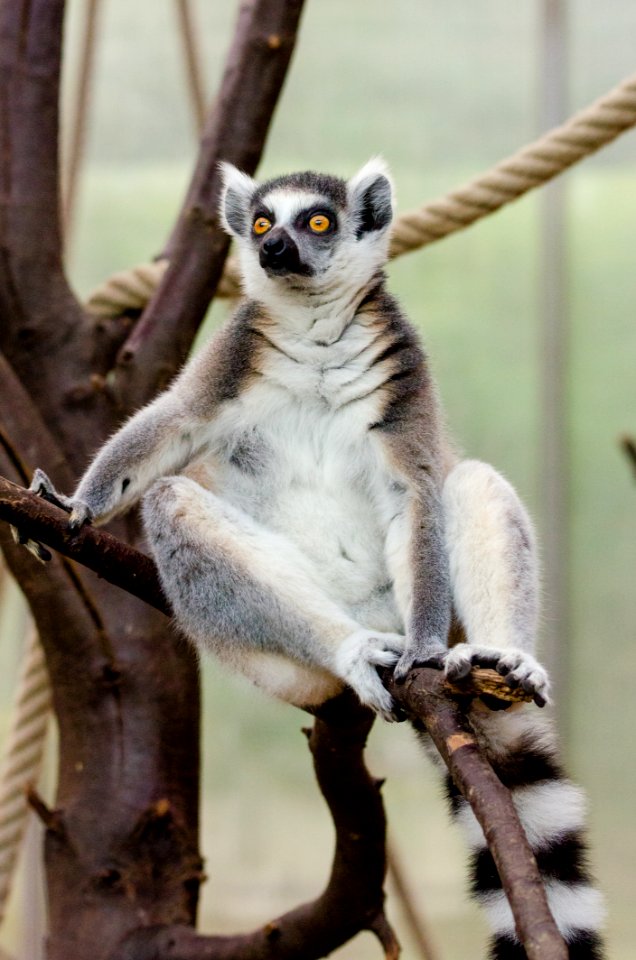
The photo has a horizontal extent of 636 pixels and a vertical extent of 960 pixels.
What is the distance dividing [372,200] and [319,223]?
20cm

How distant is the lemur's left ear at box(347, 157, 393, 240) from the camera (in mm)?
3018

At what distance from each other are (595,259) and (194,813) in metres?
3.68

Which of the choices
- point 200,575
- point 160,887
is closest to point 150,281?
point 200,575

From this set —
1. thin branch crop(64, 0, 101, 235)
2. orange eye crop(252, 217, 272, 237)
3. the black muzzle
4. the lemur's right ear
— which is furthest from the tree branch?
thin branch crop(64, 0, 101, 235)

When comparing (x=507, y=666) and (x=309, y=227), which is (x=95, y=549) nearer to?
(x=507, y=666)

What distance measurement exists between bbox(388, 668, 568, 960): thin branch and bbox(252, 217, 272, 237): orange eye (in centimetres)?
123

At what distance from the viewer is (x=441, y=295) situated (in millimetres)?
6141

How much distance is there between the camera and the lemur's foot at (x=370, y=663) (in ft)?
7.45

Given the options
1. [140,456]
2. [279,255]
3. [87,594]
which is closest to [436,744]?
[140,456]

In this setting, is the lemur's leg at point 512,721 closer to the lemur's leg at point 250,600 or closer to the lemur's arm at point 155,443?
the lemur's leg at point 250,600

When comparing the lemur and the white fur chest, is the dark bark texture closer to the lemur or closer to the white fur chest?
the lemur

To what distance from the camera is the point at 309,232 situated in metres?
2.88

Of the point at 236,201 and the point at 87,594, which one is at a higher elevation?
the point at 236,201

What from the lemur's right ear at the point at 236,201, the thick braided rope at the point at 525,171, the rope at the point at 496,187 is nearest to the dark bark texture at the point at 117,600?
the rope at the point at 496,187
